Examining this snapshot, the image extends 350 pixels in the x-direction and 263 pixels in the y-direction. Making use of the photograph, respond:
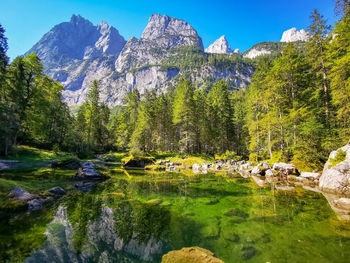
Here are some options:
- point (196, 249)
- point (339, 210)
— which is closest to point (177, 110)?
point (339, 210)

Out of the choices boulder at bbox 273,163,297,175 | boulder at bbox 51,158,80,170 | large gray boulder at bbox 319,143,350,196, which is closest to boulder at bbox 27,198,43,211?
boulder at bbox 51,158,80,170

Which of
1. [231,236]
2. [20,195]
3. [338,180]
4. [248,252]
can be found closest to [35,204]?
[20,195]

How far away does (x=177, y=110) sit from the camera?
4219 centimetres

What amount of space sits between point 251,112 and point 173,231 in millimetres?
33044

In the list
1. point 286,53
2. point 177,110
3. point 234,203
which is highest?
point 286,53

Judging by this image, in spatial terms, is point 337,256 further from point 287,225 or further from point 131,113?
point 131,113

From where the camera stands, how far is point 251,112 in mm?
34188

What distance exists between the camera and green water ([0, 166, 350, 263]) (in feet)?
14.5

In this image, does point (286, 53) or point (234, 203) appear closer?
point (234, 203)

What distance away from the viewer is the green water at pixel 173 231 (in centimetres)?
442

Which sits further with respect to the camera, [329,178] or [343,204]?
[329,178]

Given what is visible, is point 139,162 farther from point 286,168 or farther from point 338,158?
point 338,158

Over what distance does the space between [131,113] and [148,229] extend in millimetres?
48247

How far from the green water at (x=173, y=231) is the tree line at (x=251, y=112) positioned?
1415 centimetres
